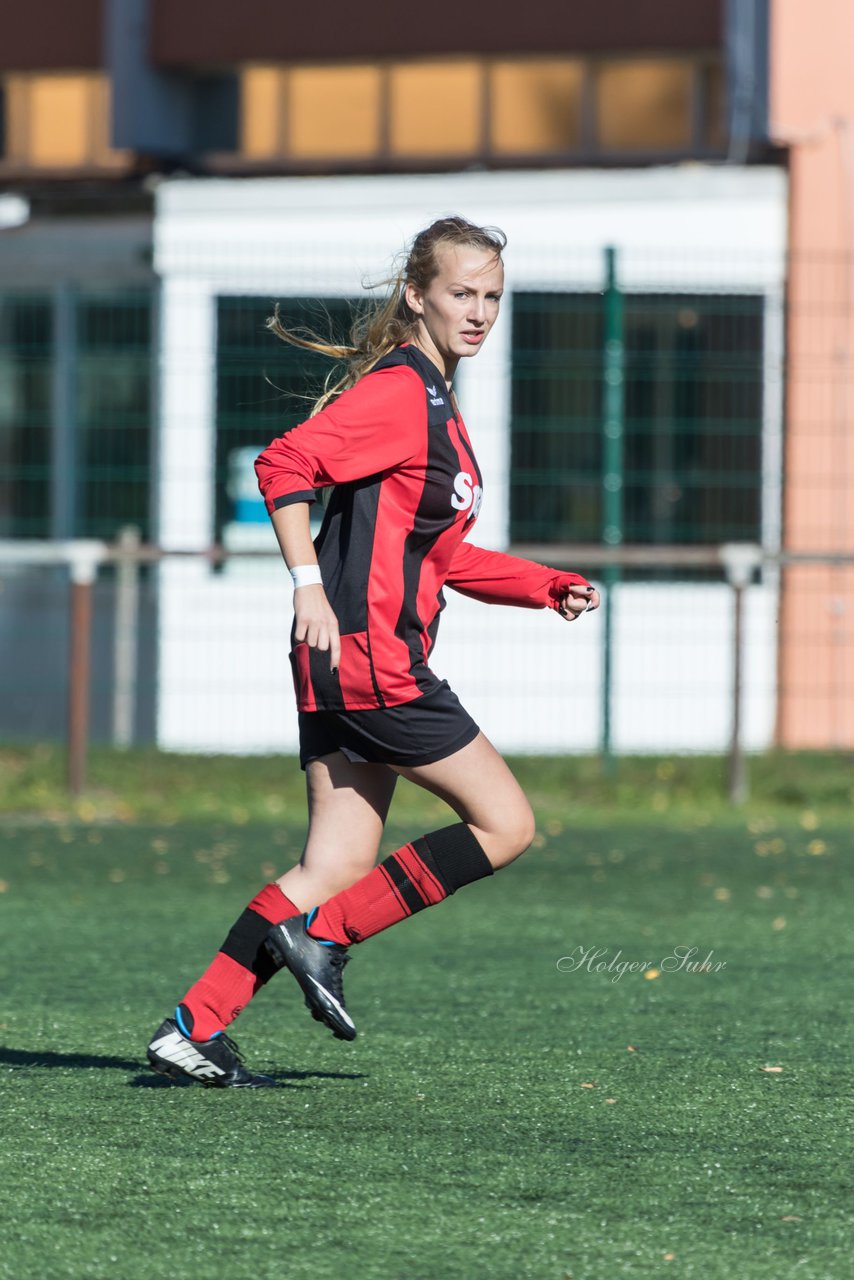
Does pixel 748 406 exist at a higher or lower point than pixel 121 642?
higher

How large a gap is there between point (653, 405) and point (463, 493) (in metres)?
7.85

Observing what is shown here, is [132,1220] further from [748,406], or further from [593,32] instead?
[593,32]

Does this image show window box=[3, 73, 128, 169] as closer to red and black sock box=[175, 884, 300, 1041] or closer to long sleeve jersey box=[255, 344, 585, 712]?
long sleeve jersey box=[255, 344, 585, 712]

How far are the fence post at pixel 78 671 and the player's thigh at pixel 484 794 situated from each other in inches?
226

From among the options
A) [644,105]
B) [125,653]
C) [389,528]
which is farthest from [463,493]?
[644,105]

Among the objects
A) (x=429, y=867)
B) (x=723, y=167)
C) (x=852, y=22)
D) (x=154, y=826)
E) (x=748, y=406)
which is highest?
(x=852, y=22)

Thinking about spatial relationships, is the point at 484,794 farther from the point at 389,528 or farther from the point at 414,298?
the point at 414,298

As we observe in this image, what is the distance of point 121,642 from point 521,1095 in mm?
7631

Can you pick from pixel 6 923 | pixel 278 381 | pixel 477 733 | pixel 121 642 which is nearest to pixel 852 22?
pixel 278 381

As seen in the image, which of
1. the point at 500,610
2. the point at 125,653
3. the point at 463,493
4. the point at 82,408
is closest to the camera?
the point at 463,493

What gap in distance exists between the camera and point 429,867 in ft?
14.5

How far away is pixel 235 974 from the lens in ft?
14.4

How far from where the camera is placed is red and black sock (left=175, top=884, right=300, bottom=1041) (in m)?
4.38

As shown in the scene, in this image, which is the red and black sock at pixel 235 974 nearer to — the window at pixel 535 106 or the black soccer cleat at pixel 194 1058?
the black soccer cleat at pixel 194 1058
